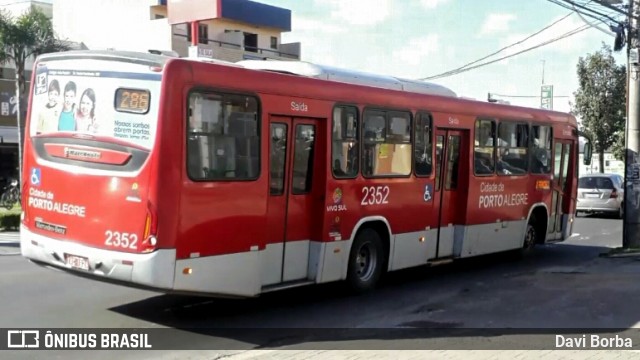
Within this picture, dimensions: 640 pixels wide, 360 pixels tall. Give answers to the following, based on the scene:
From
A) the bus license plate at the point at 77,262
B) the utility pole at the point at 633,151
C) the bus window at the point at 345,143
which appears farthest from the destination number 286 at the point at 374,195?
the utility pole at the point at 633,151

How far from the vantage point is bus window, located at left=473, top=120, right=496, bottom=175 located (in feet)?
39.5

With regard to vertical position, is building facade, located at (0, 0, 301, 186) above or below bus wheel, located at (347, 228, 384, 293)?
above

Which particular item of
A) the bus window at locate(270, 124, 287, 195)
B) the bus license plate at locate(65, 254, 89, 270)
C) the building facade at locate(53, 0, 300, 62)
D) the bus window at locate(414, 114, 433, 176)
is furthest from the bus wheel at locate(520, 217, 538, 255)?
the building facade at locate(53, 0, 300, 62)

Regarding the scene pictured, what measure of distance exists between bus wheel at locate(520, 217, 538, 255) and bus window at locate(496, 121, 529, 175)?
1.34m

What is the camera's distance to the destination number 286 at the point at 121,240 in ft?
22.8

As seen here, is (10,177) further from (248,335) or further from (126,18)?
(248,335)

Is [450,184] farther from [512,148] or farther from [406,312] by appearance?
[406,312]

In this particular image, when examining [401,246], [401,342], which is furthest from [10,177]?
[401,342]

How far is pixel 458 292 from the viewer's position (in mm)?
10383

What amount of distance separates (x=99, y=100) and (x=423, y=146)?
5288 mm

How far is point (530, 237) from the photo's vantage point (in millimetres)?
14250

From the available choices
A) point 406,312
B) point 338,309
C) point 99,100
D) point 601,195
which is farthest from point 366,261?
point 601,195

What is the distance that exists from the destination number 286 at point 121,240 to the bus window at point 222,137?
2.82ft

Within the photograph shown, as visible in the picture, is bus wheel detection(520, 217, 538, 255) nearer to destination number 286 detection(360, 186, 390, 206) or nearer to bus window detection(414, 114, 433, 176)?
bus window detection(414, 114, 433, 176)
